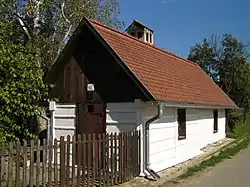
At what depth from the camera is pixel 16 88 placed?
9984 millimetres

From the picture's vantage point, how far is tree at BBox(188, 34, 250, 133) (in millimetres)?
44469

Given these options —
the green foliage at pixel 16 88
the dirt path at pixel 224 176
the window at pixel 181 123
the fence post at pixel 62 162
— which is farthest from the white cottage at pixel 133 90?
the fence post at pixel 62 162

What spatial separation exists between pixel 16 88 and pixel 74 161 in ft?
9.70

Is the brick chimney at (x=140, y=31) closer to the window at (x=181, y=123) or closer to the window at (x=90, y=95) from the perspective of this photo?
the window at (x=181, y=123)

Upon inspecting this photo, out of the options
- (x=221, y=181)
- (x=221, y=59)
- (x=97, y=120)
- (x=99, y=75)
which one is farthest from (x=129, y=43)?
(x=221, y=59)

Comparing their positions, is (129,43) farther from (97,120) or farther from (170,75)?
(97,120)

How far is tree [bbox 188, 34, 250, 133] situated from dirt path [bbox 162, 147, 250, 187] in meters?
31.2

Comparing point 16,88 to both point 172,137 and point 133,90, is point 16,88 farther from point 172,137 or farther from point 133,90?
point 172,137

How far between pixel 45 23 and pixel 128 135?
14639 mm

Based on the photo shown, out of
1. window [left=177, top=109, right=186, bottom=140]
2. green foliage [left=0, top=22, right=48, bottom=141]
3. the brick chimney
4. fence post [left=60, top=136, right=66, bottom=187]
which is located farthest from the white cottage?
the brick chimney

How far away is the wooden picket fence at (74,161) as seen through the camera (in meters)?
7.05

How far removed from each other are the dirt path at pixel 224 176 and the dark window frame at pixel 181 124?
69.1 inches

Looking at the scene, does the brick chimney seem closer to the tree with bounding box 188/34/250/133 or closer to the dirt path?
the dirt path

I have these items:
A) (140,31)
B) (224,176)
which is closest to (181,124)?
(224,176)
